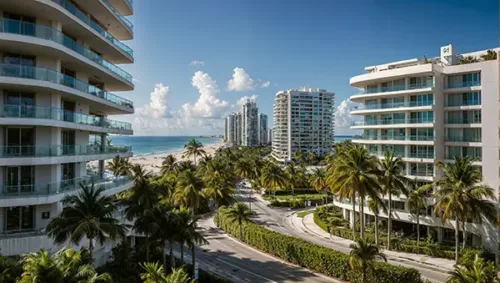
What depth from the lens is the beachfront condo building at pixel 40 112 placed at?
2211 cm

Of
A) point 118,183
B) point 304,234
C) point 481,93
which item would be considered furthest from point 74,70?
point 481,93

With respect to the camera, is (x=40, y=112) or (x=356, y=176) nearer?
(x=40, y=112)

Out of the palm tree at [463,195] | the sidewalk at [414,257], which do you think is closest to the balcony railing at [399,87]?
the palm tree at [463,195]

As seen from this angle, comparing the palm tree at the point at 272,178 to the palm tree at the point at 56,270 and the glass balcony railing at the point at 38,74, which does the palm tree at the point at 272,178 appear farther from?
the palm tree at the point at 56,270

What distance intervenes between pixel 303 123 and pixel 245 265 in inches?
5132

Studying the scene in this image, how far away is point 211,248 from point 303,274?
1369cm

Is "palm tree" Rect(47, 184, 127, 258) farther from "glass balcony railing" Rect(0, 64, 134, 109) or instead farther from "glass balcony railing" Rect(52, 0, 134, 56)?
"glass balcony railing" Rect(52, 0, 134, 56)

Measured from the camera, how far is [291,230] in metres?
51.5

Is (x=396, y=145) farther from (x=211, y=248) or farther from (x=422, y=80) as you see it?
(x=211, y=248)

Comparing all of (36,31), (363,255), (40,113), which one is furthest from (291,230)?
(36,31)

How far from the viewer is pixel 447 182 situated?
1411 inches

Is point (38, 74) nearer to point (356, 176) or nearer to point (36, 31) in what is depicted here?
point (36, 31)

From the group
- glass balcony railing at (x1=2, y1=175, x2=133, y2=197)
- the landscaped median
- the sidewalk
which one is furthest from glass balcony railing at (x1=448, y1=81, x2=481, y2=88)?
glass balcony railing at (x1=2, y1=175, x2=133, y2=197)

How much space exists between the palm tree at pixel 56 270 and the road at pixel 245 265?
18.0 metres
